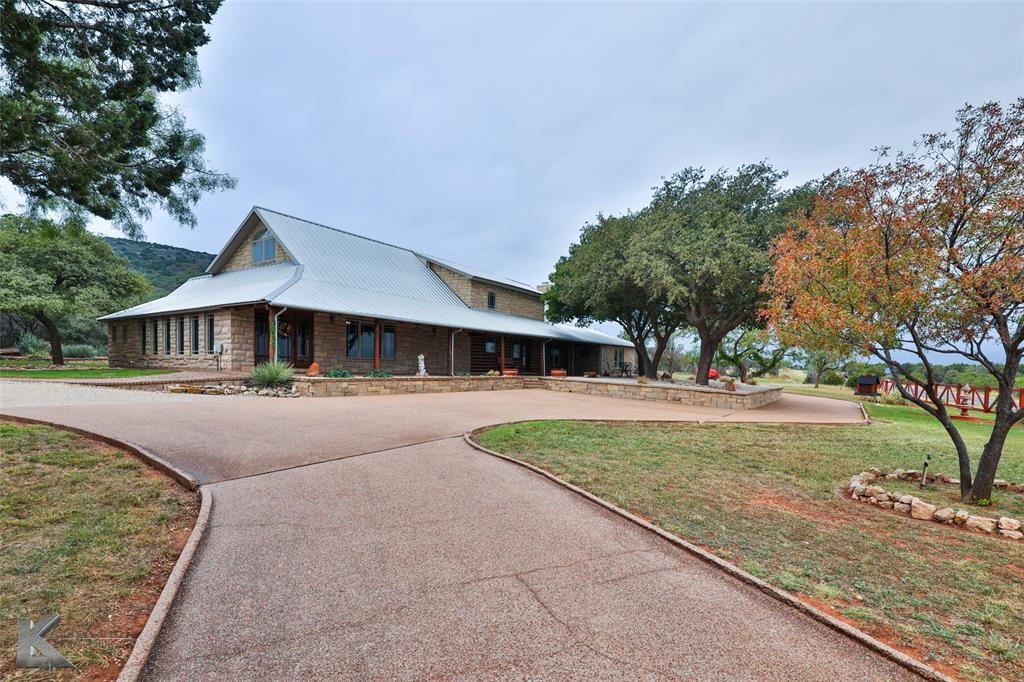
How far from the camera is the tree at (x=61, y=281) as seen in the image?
20125 millimetres

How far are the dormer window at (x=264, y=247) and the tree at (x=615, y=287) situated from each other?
49.8 feet

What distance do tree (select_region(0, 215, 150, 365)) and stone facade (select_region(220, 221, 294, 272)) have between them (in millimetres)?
6266

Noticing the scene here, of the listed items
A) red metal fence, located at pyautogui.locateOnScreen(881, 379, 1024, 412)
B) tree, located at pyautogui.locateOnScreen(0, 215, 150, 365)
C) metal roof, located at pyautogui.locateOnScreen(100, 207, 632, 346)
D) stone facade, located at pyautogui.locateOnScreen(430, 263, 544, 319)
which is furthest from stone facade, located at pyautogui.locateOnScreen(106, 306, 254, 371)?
red metal fence, located at pyautogui.locateOnScreen(881, 379, 1024, 412)

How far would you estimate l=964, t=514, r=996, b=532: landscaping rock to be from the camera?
441 cm

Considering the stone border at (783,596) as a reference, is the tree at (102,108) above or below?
above

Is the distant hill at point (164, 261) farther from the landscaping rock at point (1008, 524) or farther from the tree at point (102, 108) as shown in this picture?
the landscaping rock at point (1008, 524)

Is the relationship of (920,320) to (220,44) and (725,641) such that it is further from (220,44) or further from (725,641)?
(220,44)

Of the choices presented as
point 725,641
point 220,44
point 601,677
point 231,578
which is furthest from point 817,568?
point 220,44

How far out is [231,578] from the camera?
2904mm

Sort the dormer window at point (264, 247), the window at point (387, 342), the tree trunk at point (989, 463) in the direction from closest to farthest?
the tree trunk at point (989, 463), the window at point (387, 342), the dormer window at point (264, 247)

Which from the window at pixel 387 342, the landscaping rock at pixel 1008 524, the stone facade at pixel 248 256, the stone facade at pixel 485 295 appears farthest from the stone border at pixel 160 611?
the stone facade at pixel 485 295

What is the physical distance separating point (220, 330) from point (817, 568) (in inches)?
732

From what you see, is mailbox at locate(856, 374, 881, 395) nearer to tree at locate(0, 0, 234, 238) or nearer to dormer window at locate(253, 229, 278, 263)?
tree at locate(0, 0, 234, 238)

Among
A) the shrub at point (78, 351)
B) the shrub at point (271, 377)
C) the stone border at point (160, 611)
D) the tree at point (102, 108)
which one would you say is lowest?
the stone border at point (160, 611)
